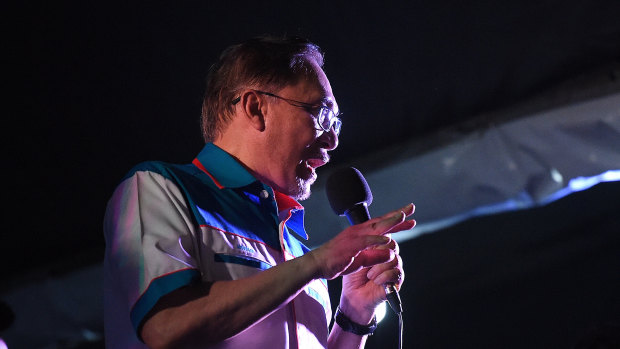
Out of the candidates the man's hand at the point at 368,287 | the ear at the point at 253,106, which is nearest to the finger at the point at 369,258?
the man's hand at the point at 368,287

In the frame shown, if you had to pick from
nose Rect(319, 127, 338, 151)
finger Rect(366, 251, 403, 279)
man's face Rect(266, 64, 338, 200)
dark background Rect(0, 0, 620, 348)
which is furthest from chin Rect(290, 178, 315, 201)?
dark background Rect(0, 0, 620, 348)

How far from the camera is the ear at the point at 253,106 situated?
6.48 feet

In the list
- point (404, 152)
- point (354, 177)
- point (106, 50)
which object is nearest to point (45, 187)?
point (106, 50)

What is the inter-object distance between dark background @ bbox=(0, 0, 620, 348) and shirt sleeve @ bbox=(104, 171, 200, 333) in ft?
4.55

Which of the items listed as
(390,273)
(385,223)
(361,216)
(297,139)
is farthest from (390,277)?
(297,139)

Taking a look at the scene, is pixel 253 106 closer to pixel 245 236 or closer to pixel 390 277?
pixel 245 236

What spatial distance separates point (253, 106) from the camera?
199 centimetres

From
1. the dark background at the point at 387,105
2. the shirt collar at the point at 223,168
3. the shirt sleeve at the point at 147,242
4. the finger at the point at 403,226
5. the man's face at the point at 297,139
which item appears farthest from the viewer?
the dark background at the point at 387,105

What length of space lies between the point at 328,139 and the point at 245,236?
526mm

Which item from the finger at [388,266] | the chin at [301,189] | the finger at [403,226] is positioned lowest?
the finger at [388,266]

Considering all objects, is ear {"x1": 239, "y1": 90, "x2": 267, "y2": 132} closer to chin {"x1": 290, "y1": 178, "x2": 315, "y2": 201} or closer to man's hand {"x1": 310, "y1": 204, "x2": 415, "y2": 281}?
chin {"x1": 290, "y1": 178, "x2": 315, "y2": 201}

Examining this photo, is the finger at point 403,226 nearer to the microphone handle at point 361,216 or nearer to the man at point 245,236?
the man at point 245,236

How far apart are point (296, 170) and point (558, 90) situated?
1.81 metres

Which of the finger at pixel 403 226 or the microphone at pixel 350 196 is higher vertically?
the finger at pixel 403 226
